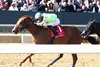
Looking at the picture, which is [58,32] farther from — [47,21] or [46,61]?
[46,61]

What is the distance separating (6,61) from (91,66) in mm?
2544

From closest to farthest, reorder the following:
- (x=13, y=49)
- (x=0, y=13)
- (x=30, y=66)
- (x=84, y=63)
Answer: (x=13, y=49), (x=30, y=66), (x=84, y=63), (x=0, y=13)

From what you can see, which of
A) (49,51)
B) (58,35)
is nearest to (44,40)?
(58,35)

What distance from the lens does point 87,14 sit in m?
22.0

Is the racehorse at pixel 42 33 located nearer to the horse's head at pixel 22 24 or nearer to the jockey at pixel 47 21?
the horse's head at pixel 22 24

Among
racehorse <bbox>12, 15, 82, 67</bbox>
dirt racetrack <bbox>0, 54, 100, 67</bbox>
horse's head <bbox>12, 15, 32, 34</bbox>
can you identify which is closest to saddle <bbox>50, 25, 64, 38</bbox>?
racehorse <bbox>12, 15, 82, 67</bbox>

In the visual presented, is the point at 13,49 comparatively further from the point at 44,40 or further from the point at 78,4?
the point at 78,4

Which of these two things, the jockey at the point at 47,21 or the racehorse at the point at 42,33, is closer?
the racehorse at the point at 42,33

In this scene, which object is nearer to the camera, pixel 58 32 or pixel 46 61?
pixel 58 32

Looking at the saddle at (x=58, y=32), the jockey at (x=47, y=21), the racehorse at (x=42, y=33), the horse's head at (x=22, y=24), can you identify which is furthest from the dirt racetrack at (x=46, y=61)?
the jockey at (x=47, y=21)

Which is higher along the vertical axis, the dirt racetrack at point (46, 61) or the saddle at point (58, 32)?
the saddle at point (58, 32)

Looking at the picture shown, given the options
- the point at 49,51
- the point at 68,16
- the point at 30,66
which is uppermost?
the point at 49,51

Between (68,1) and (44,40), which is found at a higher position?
(44,40)

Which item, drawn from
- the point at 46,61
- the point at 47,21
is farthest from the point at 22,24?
the point at 46,61
